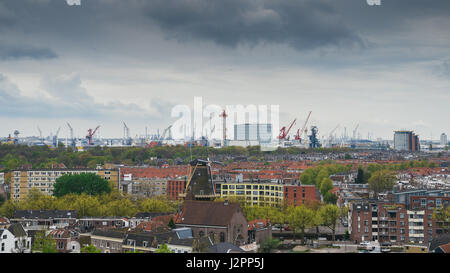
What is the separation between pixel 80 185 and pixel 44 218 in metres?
6.34

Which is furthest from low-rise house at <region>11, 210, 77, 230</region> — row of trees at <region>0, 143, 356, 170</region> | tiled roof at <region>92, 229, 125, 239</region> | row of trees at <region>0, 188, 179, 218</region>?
row of trees at <region>0, 143, 356, 170</region>

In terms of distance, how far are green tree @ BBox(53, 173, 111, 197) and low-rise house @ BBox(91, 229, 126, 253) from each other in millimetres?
9474

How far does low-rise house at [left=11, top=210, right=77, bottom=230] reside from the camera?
593 inches

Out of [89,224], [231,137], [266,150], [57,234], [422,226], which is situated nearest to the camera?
[57,234]

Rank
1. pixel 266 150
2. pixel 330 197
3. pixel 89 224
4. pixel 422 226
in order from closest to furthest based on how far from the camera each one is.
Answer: pixel 422 226 < pixel 89 224 < pixel 330 197 < pixel 266 150

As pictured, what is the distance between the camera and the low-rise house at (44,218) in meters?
15.1

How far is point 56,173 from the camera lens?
1017 inches

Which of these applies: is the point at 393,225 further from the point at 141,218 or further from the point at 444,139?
the point at 444,139

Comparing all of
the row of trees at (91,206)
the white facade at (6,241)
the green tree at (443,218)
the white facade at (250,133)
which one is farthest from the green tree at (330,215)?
the white facade at (250,133)

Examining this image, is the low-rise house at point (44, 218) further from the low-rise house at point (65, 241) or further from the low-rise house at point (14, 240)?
the low-rise house at point (14, 240)

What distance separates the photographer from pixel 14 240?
11.1 meters
